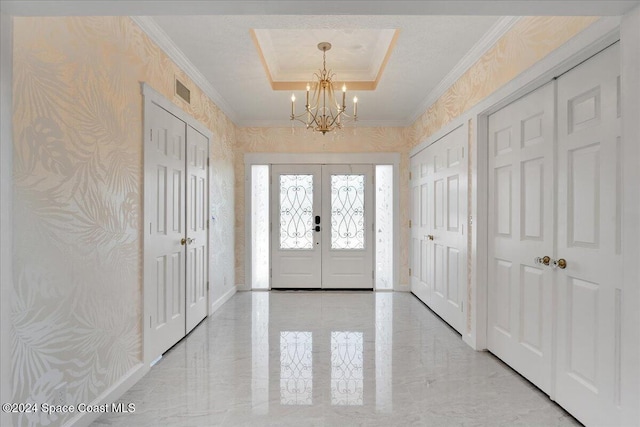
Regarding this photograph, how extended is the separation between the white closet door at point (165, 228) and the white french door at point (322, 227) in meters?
2.34

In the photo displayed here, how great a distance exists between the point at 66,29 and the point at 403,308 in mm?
4185

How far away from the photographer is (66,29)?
1896 mm

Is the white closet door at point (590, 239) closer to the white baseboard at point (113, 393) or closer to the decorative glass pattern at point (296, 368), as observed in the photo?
the decorative glass pattern at point (296, 368)

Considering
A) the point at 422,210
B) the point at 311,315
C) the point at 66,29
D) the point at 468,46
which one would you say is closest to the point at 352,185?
the point at 422,210

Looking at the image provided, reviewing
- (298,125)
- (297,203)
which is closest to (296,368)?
(297,203)

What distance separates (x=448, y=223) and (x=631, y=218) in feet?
8.15

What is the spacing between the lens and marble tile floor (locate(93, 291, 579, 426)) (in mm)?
2137

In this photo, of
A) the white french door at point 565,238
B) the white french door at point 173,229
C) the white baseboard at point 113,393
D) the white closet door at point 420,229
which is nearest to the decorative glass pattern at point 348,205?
the white closet door at point 420,229

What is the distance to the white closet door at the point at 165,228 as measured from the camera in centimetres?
280

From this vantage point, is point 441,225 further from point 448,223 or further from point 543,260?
point 543,260

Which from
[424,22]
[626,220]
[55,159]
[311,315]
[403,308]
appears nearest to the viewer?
[626,220]

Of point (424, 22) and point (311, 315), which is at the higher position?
point (424, 22)

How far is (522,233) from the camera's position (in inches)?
103

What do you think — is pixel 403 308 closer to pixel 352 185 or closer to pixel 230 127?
pixel 352 185
